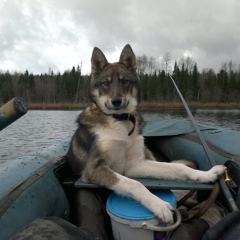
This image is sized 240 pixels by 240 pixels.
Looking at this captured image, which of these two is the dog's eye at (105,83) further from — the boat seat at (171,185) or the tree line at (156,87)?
the tree line at (156,87)

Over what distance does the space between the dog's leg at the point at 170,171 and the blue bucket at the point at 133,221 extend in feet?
1.91

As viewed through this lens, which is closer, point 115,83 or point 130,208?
point 130,208

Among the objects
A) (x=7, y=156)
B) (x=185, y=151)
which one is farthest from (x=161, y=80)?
(x=185, y=151)

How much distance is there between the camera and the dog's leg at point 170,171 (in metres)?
3.23

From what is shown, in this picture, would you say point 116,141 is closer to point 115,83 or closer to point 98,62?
point 115,83

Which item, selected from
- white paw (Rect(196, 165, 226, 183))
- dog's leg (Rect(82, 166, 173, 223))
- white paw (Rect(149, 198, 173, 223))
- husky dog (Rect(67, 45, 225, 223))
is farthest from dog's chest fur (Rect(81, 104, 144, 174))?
white paw (Rect(149, 198, 173, 223))

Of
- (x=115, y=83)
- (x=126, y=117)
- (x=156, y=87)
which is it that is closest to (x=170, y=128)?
(x=126, y=117)

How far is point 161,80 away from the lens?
88.7m

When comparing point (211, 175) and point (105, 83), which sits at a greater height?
point (105, 83)

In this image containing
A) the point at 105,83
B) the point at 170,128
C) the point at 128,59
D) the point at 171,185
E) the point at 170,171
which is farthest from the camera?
the point at 170,128

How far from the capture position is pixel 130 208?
111 inches

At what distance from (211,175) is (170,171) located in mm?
599

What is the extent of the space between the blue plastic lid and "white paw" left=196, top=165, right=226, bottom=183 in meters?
0.44

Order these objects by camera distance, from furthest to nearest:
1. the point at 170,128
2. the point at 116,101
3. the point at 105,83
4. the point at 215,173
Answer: the point at 170,128 < the point at 105,83 < the point at 116,101 < the point at 215,173
